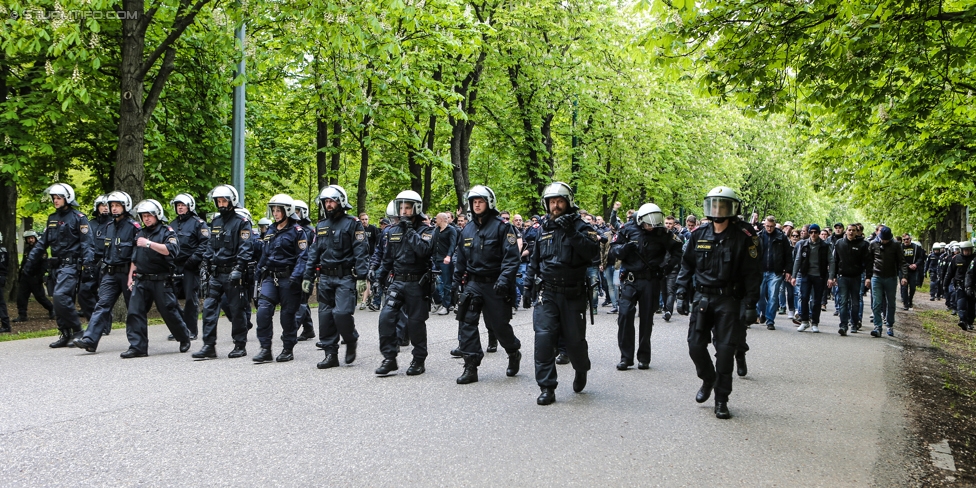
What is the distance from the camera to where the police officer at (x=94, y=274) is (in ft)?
35.0

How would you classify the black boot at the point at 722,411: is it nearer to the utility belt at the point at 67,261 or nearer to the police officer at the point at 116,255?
the police officer at the point at 116,255

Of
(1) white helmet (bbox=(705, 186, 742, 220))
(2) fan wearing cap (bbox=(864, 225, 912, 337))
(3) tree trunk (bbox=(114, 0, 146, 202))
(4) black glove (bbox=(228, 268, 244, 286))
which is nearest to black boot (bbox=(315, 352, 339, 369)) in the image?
(4) black glove (bbox=(228, 268, 244, 286))

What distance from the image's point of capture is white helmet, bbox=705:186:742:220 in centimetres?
673

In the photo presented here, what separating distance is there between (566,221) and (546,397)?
66.1 inches

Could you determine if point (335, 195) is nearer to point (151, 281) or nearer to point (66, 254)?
point (151, 281)

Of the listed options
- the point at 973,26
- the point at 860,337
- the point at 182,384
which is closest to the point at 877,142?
the point at 860,337

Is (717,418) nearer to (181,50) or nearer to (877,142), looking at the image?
(877,142)

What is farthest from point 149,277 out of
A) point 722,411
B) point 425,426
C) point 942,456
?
point 942,456

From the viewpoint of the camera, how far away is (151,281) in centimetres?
954

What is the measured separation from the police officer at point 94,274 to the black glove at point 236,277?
2.76 m

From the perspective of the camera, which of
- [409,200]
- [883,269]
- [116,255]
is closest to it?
[409,200]

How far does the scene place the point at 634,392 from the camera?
732 centimetres

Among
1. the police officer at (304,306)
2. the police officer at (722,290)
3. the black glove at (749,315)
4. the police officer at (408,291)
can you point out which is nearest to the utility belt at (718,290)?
the police officer at (722,290)

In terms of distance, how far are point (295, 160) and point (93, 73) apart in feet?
30.1
